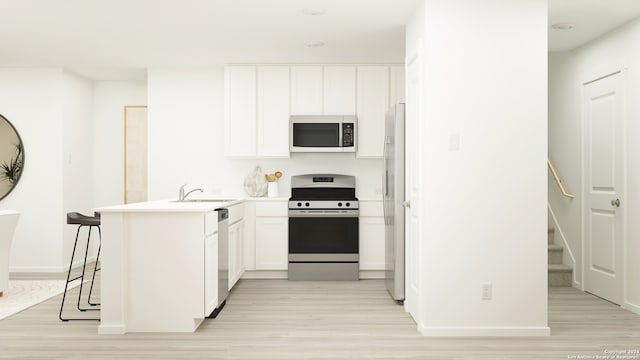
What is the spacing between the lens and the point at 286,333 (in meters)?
3.92

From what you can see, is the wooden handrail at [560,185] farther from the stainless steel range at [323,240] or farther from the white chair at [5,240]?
the white chair at [5,240]

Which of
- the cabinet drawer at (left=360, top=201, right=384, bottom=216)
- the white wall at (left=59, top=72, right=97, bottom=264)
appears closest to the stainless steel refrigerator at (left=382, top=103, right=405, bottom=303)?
the cabinet drawer at (left=360, top=201, right=384, bottom=216)

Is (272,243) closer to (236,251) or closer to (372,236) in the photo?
(236,251)

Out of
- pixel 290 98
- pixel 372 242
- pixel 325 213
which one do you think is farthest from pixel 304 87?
pixel 372 242

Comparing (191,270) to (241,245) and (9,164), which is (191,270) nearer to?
(241,245)

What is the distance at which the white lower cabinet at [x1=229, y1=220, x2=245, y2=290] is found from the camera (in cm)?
522

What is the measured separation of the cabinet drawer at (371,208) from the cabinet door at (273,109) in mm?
1069

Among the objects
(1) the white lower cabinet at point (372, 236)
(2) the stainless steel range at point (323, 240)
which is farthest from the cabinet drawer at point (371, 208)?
(2) the stainless steel range at point (323, 240)

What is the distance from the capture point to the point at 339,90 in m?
6.29

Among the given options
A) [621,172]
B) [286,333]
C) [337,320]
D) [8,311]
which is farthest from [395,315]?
[8,311]

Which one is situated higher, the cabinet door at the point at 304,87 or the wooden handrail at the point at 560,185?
the cabinet door at the point at 304,87

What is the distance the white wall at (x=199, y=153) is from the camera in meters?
6.53

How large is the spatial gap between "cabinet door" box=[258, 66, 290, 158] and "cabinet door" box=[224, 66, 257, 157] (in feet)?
0.27

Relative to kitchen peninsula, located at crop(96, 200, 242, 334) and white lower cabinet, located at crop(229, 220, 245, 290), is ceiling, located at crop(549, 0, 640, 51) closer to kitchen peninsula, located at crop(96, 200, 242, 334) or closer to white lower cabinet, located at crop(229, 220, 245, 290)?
kitchen peninsula, located at crop(96, 200, 242, 334)
